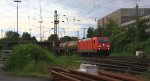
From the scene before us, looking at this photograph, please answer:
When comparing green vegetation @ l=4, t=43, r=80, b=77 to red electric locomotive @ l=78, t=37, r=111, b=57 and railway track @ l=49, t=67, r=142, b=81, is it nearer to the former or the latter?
railway track @ l=49, t=67, r=142, b=81

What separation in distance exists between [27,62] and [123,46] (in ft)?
219

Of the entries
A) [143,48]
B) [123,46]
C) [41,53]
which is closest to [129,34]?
[123,46]

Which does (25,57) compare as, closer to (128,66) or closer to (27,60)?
(27,60)

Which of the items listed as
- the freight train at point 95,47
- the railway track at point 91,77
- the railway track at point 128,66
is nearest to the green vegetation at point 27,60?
the railway track at point 128,66

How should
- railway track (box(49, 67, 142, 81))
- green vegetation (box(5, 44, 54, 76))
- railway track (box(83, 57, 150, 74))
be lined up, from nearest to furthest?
1. railway track (box(49, 67, 142, 81))
2. railway track (box(83, 57, 150, 74))
3. green vegetation (box(5, 44, 54, 76))

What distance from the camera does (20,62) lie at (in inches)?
1192

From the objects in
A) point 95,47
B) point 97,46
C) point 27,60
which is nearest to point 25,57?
point 27,60

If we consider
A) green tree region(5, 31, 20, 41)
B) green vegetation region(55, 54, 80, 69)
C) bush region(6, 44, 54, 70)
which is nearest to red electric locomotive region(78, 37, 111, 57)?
green vegetation region(55, 54, 80, 69)

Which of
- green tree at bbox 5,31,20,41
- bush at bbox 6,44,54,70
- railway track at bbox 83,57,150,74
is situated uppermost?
green tree at bbox 5,31,20,41

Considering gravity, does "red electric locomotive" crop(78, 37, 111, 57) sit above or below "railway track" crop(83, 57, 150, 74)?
above

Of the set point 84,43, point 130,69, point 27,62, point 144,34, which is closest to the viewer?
point 130,69

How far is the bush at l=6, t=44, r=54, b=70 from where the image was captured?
30312 millimetres

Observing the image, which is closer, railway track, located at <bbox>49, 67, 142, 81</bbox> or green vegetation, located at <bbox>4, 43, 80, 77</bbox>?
railway track, located at <bbox>49, 67, 142, 81</bbox>

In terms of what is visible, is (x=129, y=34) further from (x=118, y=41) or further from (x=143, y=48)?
(x=143, y=48)
